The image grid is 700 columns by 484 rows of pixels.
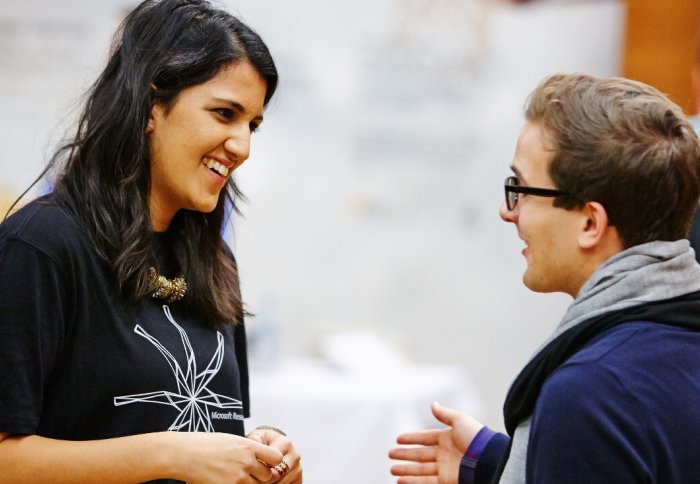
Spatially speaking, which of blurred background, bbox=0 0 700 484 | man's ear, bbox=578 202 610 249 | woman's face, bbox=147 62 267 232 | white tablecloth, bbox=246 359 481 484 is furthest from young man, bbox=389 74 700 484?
blurred background, bbox=0 0 700 484

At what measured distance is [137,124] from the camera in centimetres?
166

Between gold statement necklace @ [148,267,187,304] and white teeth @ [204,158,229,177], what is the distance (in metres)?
0.22

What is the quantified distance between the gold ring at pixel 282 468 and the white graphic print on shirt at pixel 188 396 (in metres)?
0.14

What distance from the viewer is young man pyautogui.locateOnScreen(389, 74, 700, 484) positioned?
1.26m

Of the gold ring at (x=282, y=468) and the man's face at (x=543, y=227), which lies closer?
the man's face at (x=543, y=227)

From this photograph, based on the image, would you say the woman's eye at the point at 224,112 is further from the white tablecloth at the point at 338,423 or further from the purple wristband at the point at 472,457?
the white tablecloth at the point at 338,423

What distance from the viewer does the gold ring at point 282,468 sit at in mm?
1673

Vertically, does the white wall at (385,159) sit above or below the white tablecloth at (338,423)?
above

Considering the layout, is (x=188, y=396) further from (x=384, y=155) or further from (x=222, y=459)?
(x=384, y=155)

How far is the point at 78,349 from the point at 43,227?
0.21m

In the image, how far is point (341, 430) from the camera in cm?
360

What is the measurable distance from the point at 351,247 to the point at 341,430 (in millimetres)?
1407

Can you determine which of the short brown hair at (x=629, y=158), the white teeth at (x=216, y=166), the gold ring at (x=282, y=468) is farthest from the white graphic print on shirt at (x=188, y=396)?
the short brown hair at (x=629, y=158)

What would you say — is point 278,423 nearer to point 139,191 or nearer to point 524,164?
point 139,191
